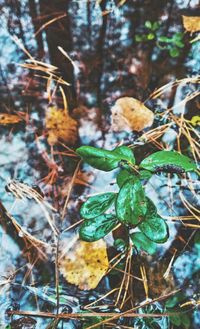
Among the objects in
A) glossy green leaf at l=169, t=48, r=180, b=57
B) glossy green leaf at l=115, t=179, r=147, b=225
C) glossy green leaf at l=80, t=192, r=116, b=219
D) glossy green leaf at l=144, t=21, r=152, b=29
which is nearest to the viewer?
glossy green leaf at l=115, t=179, r=147, b=225

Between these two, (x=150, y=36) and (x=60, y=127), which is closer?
(x=60, y=127)

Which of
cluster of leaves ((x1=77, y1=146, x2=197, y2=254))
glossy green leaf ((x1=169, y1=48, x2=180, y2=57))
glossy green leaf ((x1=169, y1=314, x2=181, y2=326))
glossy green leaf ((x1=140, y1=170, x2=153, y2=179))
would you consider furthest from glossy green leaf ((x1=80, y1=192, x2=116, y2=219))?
glossy green leaf ((x1=169, y1=48, x2=180, y2=57))

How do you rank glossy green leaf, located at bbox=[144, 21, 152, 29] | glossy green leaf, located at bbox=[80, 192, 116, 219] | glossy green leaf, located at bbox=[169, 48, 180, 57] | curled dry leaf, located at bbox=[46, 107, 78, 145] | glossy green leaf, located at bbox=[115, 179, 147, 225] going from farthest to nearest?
glossy green leaf, located at bbox=[144, 21, 152, 29] < glossy green leaf, located at bbox=[169, 48, 180, 57] < curled dry leaf, located at bbox=[46, 107, 78, 145] < glossy green leaf, located at bbox=[80, 192, 116, 219] < glossy green leaf, located at bbox=[115, 179, 147, 225]

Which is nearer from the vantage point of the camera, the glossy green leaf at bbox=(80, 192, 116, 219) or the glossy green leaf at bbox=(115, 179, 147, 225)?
the glossy green leaf at bbox=(115, 179, 147, 225)

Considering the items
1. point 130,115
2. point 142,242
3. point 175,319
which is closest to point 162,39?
point 130,115

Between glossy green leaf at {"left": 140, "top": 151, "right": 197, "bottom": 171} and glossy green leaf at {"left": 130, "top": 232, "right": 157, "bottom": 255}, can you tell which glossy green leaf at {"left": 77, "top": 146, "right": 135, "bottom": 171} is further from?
glossy green leaf at {"left": 130, "top": 232, "right": 157, "bottom": 255}

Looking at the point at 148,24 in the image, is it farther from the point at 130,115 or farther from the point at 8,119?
the point at 8,119

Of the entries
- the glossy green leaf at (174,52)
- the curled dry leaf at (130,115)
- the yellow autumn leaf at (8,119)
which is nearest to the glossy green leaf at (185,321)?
the curled dry leaf at (130,115)
